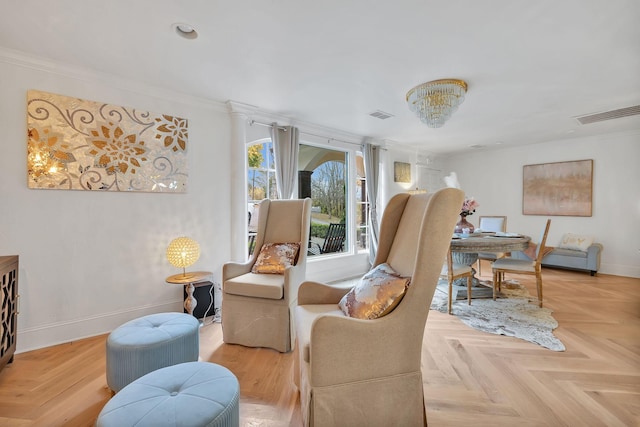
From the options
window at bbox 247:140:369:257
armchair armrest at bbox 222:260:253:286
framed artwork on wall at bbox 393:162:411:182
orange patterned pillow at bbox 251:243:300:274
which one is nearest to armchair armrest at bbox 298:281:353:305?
orange patterned pillow at bbox 251:243:300:274

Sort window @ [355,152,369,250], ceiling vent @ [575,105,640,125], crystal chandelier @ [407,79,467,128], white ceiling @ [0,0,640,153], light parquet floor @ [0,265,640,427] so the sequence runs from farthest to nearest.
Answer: window @ [355,152,369,250]
ceiling vent @ [575,105,640,125]
crystal chandelier @ [407,79,467,128]
white ceiling @ [0,0,640,153]
light parquet floor @ [0,265,640,427]

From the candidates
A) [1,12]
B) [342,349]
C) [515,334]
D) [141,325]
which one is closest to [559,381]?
[515,334]

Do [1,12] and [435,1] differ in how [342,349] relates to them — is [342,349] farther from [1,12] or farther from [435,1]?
[1,12]

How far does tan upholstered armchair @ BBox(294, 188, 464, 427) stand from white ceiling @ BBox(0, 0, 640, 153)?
4.54ft

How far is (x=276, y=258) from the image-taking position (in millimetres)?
2664

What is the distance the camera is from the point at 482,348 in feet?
7.59

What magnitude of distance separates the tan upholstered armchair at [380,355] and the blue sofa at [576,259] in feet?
16.5

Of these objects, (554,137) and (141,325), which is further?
(554,137)

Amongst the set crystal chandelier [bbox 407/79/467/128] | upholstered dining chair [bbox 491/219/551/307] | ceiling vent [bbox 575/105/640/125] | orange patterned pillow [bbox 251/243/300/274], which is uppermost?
ceiling vent [bbox 575/105/640/125]

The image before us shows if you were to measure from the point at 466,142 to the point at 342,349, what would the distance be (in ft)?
17.5

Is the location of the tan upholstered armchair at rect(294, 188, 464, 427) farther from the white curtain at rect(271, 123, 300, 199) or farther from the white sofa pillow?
the white sofa pillow

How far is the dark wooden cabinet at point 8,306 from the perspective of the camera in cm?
186

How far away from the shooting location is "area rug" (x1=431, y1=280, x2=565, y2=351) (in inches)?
99.2

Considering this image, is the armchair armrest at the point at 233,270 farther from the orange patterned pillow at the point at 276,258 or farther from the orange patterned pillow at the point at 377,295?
the orange patterned pillow at the point at 377,295
